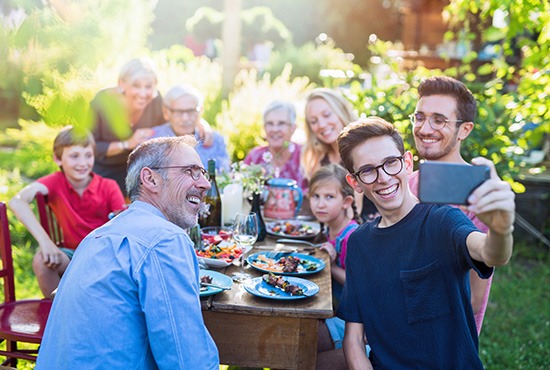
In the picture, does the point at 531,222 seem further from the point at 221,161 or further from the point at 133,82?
the point at 133,82

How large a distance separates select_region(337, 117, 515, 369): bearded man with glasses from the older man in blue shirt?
78cm

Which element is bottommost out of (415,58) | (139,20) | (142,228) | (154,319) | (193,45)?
(154,319)

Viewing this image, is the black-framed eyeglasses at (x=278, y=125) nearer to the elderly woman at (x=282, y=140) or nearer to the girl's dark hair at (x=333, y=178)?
the elderly woman at (x=282, y=140)

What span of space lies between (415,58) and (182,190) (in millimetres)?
9598

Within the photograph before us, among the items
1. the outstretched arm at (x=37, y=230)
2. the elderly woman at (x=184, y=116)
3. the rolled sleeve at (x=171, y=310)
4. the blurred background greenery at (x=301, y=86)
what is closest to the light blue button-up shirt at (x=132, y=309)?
the rolled sleeve at (x=171, y=310)

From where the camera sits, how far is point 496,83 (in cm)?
487

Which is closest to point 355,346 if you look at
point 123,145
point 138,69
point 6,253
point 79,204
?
point 6,253

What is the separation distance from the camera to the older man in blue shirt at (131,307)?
65.5 inches

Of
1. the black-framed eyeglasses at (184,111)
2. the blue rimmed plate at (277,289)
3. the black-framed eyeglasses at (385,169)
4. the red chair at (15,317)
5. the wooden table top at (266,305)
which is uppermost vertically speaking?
the black-framed eyeglasses at (184,111)

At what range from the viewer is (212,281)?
8.02 feet

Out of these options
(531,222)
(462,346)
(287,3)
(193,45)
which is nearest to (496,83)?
(531,222)

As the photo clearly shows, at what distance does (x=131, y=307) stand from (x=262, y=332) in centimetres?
71

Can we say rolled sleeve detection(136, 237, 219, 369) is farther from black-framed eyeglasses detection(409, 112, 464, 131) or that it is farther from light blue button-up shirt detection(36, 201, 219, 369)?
black-framed eyeglasses detection(409, 112, 464, 131)

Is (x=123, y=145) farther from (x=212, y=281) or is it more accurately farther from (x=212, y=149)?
(x=212, y=281)
